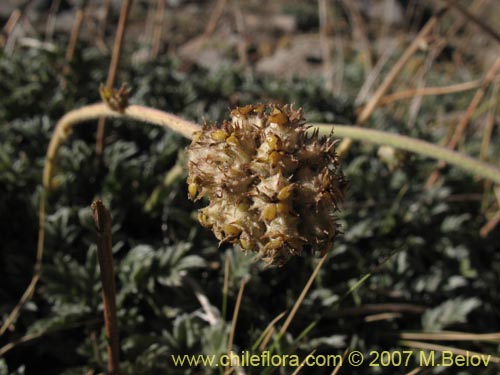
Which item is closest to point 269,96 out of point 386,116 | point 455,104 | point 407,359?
point 386,116

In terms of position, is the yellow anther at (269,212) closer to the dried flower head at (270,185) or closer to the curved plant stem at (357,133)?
the dried flower head at (270,185)

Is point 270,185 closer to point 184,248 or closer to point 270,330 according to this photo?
point 270,330

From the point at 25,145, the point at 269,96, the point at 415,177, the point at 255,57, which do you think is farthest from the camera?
the point at 255,57

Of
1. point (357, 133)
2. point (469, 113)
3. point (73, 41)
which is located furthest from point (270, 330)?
point (73, 41)

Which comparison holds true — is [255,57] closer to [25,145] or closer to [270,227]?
[25,145]

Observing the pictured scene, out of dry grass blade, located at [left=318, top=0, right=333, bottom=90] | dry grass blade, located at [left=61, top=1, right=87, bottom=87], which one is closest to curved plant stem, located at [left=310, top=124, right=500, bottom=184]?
dry grass blade, located at [left=61, top=1, right=87, bottom=87]

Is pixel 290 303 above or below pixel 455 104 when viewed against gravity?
below

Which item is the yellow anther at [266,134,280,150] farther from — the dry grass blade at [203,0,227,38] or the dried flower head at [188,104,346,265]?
the dry grass blade at [203,0,227,38]
